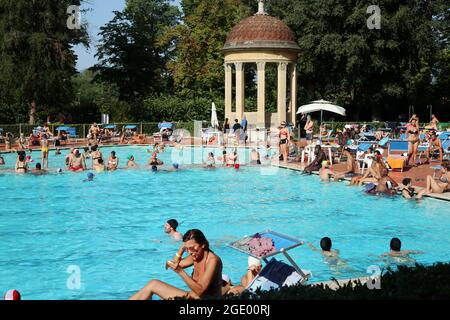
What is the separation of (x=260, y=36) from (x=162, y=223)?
69.5 feet

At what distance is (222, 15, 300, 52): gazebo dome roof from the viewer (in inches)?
1278

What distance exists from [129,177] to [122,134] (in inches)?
473

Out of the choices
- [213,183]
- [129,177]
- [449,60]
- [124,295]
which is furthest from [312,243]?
[449,60]

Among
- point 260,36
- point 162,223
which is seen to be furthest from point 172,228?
point 260,36

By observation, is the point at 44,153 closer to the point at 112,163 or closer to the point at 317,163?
the point at 112,163

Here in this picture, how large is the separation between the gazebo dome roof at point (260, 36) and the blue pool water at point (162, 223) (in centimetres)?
1341

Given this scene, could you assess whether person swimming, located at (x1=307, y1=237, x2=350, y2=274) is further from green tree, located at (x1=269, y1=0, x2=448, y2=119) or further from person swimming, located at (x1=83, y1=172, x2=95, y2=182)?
green tree, located at (x1=269, y1=0, x2=448, y2=119)

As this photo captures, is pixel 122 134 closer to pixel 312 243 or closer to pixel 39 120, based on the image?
pixel 39 120

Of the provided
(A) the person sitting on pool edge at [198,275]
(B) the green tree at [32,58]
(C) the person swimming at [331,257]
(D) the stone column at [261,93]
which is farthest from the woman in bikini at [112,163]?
(B) the green tree at [32,58]

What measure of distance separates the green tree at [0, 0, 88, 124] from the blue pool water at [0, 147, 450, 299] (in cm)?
1673

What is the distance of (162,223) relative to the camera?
13.7 metres

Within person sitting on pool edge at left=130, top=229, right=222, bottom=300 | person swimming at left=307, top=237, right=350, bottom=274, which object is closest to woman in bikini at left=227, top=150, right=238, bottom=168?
person swimming at left=307, top=237, right=350, bottom=274

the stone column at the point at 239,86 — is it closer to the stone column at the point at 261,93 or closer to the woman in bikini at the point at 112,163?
the stone column at the point at 261,93

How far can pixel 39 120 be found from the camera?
38219 millimetres
